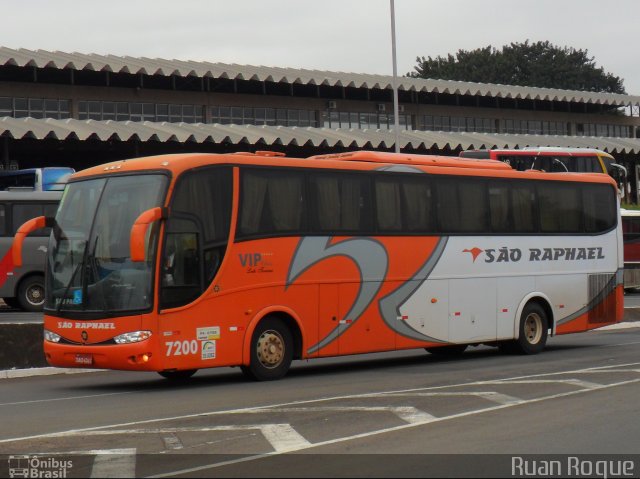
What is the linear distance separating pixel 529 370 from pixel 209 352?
5169mm

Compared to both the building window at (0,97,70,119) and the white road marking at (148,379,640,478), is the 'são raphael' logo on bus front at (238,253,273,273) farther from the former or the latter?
the building window at (0,97,70,119)

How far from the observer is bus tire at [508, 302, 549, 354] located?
21.4 meters

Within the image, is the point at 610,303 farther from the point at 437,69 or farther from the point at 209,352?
the point at 437,69

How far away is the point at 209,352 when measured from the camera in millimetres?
16062

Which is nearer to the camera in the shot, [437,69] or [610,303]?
[610,303]

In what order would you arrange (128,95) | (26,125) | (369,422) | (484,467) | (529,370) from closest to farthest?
(484,467), (369,422), (529,370), (26,125), (128,95)

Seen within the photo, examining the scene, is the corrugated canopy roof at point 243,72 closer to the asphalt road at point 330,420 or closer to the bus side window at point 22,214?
the bus side window at point 22,214

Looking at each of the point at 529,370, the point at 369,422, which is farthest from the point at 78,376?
the point at 369,422

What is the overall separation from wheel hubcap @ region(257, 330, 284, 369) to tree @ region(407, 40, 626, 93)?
352ft

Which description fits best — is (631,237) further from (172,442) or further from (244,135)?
(172,442)

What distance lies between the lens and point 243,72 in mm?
62812

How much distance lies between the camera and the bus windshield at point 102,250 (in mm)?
15547

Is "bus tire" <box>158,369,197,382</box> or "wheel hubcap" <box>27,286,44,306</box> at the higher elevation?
"wheel hubcap" <box>27,286,44,306</box>

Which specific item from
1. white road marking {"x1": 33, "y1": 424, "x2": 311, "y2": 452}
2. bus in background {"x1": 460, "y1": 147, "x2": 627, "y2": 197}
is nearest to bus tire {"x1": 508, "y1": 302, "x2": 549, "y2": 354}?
white road marking {"x1": 33, "y1": 424, "x2": 311, "y2": 452}
